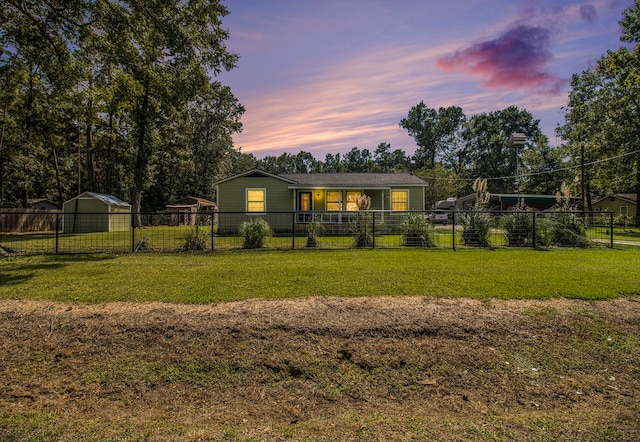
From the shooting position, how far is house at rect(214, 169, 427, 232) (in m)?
18.6

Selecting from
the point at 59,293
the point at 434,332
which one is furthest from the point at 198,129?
the point at 434,332

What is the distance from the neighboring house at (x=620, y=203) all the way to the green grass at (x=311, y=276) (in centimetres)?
3614

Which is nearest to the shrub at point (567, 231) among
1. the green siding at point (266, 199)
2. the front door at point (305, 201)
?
the green siding at point (266, 199)

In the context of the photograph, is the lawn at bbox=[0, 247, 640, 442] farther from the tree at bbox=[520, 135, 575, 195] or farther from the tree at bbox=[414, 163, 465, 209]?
the tree at bbox=[520, 135, 575, 195]

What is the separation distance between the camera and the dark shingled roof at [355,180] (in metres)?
19.6

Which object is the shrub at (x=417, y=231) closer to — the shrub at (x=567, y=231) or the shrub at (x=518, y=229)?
the shrub at (x=518, y=229)

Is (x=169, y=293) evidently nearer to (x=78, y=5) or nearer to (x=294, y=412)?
(x=294, y=412)

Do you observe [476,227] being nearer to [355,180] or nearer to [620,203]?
[355,180]

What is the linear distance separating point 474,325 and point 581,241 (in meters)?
9.94

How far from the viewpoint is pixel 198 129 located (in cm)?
4309

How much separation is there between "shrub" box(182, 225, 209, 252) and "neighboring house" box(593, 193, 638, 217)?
4165 cm

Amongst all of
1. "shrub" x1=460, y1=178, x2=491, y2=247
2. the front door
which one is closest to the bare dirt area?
"shrub" x1=460, y1=178, x2=491, y2=247

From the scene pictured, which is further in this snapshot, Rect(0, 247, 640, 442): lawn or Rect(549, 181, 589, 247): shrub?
Rect(549, 181, 589, 247): shrub

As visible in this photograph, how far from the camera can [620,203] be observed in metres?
37.6
